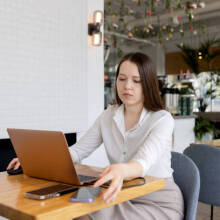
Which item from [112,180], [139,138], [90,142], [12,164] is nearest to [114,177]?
[112,180]

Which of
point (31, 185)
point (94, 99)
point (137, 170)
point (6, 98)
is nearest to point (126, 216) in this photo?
point (137, 170)

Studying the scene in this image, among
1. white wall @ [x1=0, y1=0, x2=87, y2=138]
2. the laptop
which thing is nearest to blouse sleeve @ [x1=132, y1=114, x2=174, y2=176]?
the laptop

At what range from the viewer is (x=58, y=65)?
10.7 feet

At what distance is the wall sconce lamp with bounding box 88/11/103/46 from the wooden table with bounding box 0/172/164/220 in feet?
8.24

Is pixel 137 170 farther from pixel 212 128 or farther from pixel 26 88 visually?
pixel 212 128

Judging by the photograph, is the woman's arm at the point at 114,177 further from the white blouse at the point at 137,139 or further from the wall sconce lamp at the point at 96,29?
the wall sconce lamp at the point at 96,29

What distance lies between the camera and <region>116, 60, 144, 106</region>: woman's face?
1723 millimetres

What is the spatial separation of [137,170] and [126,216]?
214 mm

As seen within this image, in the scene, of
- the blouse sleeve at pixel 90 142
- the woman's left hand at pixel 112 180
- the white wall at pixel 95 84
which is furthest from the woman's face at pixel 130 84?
the white wall at pixel 95 84

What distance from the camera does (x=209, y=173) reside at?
2434mm

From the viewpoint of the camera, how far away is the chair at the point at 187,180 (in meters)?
1.61

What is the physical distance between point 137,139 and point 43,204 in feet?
2.57

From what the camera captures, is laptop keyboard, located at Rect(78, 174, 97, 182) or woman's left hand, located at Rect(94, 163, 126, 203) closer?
woman's left hand, located at Rect(94, 163, 126, 203)

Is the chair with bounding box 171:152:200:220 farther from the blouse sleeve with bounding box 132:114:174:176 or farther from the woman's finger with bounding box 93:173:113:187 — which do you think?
the woman's finger with bounding box 93:173:113:187
